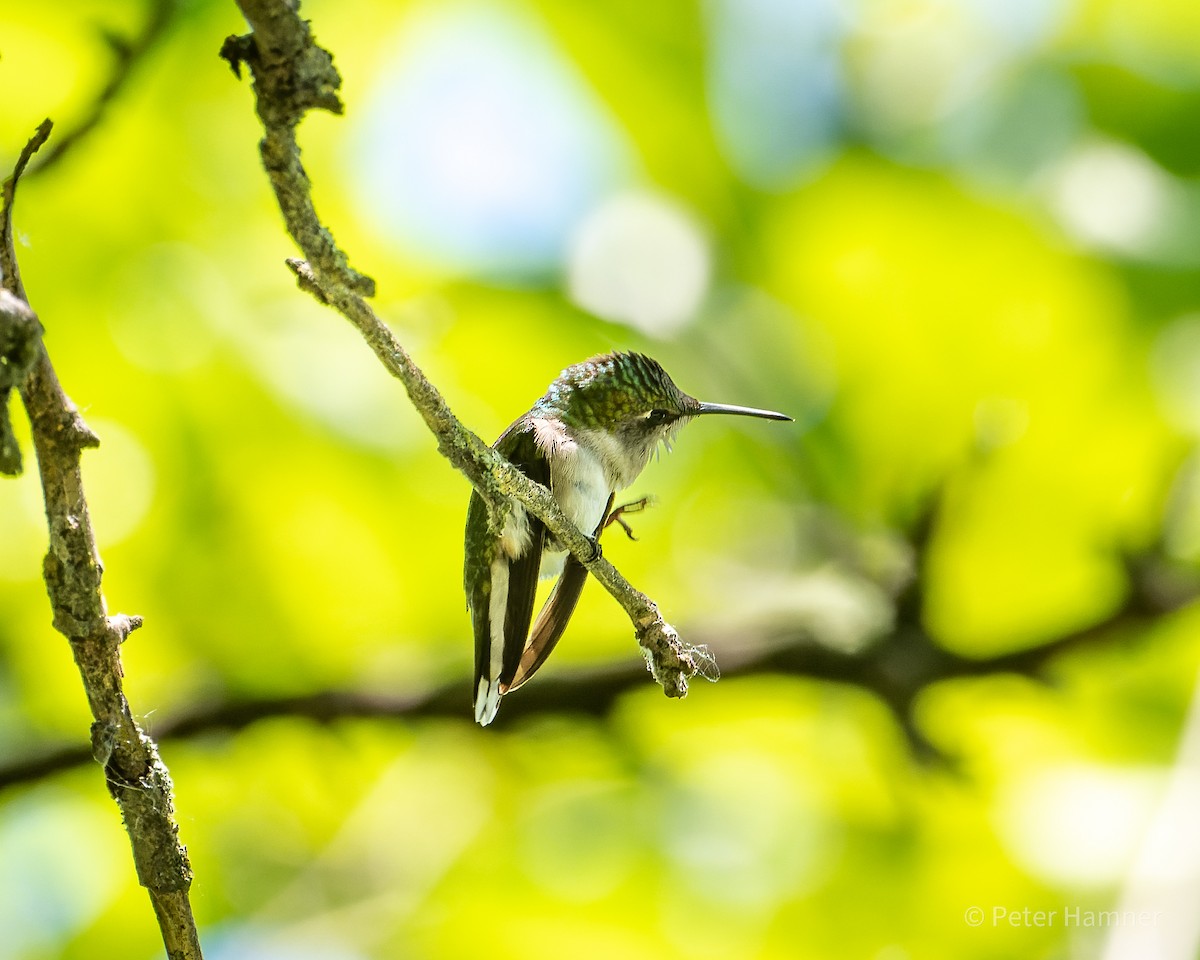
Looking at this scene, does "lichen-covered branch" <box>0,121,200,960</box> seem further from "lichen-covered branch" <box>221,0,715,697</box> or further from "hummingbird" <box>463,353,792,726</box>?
"hummingbird" <box>463,353,792,726</box>

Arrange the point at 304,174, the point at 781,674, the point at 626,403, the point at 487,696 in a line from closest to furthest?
the point at 304,174 < the point at 487,696 < the point at 626,403 < the point at 781,674

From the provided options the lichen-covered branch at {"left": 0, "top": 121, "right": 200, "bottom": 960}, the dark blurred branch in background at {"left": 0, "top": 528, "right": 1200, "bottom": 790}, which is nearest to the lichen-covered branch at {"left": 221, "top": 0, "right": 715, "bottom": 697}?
the lichen-covered branch at {"left": 0, "top": 121, "right": 200, "bottom": 960}

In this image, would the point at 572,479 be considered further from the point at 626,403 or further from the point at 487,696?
the point at 487,696

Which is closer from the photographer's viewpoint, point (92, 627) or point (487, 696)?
point (92, 627)

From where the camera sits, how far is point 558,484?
3396mm

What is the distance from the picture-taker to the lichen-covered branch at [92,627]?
1.35 metres

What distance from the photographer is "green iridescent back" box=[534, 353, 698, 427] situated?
11.9 feet

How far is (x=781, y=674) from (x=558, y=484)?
138 centimetres

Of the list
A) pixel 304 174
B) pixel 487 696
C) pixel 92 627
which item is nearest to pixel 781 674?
pixel 487 696

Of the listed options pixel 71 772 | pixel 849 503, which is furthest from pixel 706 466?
pixel 71 772

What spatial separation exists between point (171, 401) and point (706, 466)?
2.18 meters

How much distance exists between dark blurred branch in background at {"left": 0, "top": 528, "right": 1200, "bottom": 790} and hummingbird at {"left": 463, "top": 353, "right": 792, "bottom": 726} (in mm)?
874

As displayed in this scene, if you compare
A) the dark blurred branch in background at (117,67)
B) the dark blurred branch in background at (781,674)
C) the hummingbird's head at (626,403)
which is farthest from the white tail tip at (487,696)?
the dark blurred branch in background at (117,67)

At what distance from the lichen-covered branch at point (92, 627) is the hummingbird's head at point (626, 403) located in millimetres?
2134
